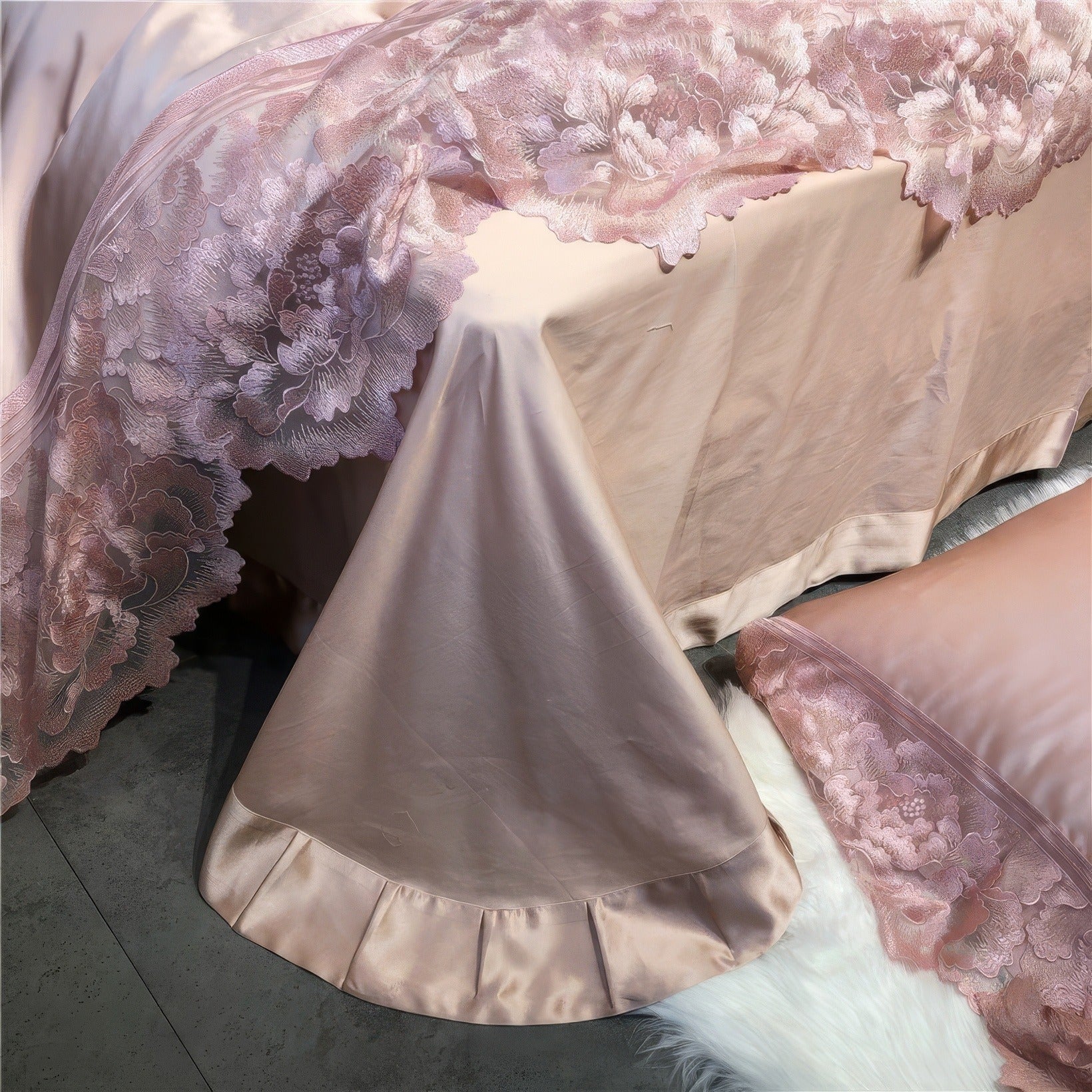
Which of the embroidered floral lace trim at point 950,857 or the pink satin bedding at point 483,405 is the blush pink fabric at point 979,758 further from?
the pink satin bedding at point 483,405

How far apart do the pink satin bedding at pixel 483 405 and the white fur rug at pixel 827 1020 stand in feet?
0.12

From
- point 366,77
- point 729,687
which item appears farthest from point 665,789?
point 366,77

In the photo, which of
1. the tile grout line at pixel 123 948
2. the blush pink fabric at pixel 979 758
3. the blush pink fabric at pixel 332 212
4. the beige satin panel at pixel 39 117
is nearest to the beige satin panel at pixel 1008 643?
the blush pink fabric at pixel 979 758

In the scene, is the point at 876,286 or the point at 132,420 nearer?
the point at 132,420

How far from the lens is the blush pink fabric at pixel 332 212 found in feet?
2.61

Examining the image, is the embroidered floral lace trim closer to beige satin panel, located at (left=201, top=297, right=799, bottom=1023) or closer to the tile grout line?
beige satin panel, located at (left=201, top=297, right=799, bottom=1023)

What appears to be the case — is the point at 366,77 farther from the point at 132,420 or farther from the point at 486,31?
the point at 132,420

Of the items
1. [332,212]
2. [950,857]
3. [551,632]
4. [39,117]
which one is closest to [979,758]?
[950,857]

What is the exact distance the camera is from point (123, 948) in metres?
0.99

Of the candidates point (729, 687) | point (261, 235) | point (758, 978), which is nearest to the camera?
point (261, 235)

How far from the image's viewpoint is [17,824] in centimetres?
109

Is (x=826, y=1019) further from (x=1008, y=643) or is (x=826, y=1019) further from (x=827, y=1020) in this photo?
(x=1008, y=643)

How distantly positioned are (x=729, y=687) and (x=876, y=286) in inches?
19.8

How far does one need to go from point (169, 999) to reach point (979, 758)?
0.82 metres
